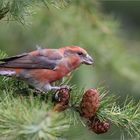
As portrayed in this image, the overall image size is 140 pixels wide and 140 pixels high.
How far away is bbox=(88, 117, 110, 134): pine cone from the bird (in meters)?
0.26

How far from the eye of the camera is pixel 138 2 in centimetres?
781

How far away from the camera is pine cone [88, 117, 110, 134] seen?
9.16 ft

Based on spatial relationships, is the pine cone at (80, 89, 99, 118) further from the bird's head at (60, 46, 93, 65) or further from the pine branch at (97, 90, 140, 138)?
the bird's head at (60, 46, 93, 65)

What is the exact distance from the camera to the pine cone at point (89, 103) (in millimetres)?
2727

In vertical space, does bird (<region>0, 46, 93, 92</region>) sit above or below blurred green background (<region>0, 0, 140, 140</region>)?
above

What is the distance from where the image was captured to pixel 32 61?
3.13 meters

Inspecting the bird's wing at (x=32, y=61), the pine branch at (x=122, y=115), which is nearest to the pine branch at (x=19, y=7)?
the bird's wing at (x=32, y=61)

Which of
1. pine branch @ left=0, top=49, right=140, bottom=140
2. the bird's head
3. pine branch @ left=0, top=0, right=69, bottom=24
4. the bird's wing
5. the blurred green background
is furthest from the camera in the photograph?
the blurred green background

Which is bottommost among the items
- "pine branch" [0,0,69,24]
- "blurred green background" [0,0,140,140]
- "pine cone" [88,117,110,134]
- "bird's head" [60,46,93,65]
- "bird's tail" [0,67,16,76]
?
"blurred green background" [0,0,140,140]

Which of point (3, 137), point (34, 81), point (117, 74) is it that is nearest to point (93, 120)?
point (34, 81)

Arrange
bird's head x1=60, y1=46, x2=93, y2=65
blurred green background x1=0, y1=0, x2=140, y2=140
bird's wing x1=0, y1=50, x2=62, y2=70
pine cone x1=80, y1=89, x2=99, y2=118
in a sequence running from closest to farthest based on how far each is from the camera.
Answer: pine cone x1=80, y1=89, x2=99, y2=118
bird's wing x1=0, y1=50, x2=62, y2=70
bird's head x1=60, y1=46, x2=93, y2=65
blurred green background x1=0, y1=0, x2=140, y2=140

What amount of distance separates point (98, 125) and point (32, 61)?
22.5 inches

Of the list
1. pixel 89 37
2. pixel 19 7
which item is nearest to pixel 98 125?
pixel 19 7

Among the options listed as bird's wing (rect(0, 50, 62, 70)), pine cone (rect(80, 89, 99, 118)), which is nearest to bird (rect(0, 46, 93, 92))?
bird's wing (rect(0, 50, 62, 70))
